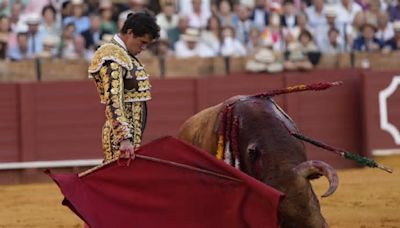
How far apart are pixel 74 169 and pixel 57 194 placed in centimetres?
144

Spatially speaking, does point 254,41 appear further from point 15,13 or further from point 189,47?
point 15,13

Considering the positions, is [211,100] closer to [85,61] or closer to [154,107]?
[154,107]

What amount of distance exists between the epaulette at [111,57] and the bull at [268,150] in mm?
617

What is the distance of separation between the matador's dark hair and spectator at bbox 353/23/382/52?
6.95m

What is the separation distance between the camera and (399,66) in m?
11.4

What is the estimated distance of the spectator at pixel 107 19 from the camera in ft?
34.0

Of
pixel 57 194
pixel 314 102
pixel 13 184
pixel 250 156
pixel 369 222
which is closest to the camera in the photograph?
pixel 250 156

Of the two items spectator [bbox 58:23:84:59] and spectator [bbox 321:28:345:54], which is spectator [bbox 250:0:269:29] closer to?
→ spectator [bbox 321:28:345:54]

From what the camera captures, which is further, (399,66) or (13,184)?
(399,66)

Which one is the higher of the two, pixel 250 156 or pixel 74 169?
pixel 250 156

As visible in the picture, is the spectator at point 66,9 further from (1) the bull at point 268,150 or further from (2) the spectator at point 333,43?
(1) the bull at point 268,150

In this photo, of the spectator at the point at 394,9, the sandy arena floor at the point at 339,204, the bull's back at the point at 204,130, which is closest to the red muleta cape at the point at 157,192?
the bull's back at the point at 204,130

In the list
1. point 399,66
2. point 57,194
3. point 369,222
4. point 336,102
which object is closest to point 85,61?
point 57,194

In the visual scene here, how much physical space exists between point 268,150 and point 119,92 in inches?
28.3
